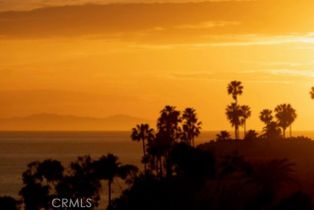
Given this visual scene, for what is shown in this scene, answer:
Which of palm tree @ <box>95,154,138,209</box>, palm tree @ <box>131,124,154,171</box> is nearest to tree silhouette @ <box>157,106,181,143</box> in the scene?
palm tree @ <box>131,124,154,171</box>

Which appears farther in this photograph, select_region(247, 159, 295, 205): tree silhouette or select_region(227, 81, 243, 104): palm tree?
select_region(227, 81, 243, 104): palm tree

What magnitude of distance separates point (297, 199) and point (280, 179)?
11091 millimetres

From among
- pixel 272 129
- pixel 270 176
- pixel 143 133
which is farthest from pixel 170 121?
pixel 270 176

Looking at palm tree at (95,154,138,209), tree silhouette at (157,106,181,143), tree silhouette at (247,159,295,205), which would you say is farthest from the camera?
tree silhouette at (157,106,181,143)

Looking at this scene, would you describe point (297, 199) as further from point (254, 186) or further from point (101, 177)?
point (101, 177)

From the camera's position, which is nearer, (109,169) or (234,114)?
(109,169)

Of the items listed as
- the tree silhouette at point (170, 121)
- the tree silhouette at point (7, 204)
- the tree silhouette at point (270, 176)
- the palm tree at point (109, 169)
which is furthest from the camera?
the tree silhouette at point (170, 121)

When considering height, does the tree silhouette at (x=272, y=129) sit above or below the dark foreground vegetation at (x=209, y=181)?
above

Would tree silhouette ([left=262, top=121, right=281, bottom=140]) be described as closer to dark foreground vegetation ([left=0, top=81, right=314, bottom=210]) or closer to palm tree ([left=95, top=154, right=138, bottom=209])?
dark foreground vegetation ([left=0, top=81, right=314, bottom=210])

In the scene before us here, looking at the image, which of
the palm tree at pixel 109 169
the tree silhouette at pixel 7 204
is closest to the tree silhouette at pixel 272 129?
the palm tree at pixel 109 169

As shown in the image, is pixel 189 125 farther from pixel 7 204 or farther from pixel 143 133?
pixel 7 204

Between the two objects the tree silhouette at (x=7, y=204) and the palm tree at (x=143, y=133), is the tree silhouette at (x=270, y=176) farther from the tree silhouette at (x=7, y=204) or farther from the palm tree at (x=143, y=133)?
the palm tree at (x=143, y=133)

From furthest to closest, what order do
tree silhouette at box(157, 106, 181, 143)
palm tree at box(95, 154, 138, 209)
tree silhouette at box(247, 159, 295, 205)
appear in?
tree silhouette at box(157, 106, 181, 143)
palm tree at box(95, 154, 138, 209)
tree silhouette at box(247, 159, 295, 205)

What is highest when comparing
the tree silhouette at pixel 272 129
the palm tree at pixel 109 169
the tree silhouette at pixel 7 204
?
the tree silhouette at pixel 272 129
